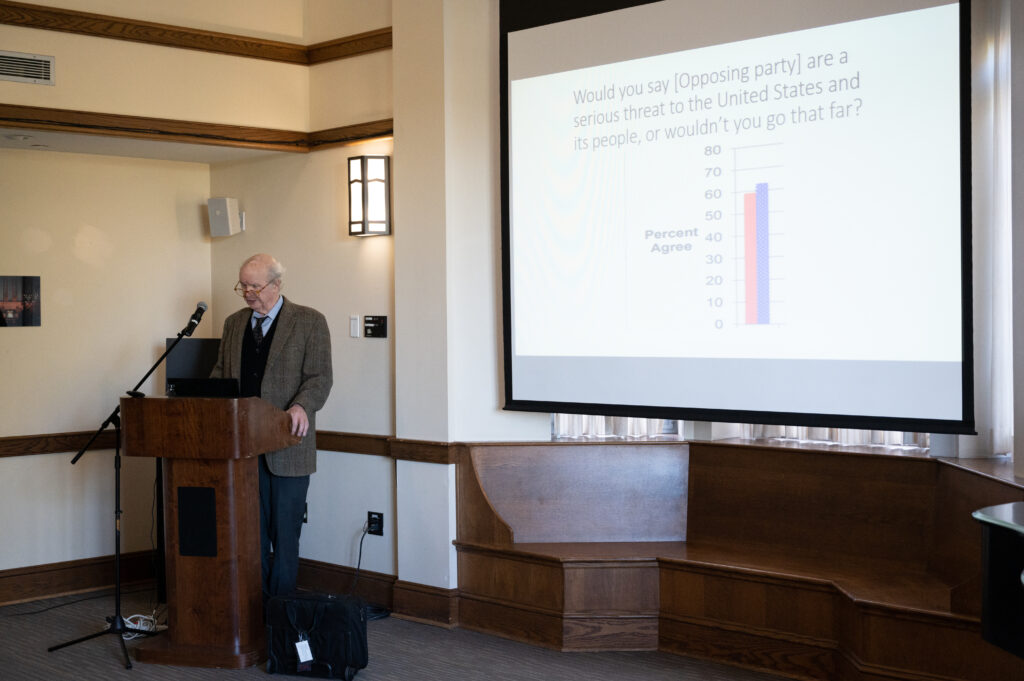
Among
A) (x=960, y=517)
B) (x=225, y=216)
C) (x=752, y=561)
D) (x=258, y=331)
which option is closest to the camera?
(x=960, y=517)

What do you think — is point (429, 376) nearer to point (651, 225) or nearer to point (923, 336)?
point (651, 225)

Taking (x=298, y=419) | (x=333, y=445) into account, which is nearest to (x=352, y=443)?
(x=333, y=445)

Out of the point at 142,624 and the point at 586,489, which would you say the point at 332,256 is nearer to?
the point at 586,489

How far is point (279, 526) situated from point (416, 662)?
0.91 metres

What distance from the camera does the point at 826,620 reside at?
386cm

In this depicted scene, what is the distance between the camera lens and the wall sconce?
507cm

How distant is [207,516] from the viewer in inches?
163

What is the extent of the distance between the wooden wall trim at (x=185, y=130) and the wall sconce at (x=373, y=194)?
0.54 ft

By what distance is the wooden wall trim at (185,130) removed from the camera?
4762 millimetres

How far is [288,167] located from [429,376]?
1.64 m

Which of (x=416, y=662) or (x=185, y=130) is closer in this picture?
(x=416, y=662)

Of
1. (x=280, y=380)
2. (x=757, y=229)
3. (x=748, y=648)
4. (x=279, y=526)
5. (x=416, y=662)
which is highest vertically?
Answer: (x=757, y=229)

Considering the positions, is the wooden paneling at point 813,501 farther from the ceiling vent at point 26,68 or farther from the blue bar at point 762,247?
the ceiling vent at point 26,68

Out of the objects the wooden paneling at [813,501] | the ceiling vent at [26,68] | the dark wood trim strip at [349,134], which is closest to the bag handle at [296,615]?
the wooden paneling at [813,501]
